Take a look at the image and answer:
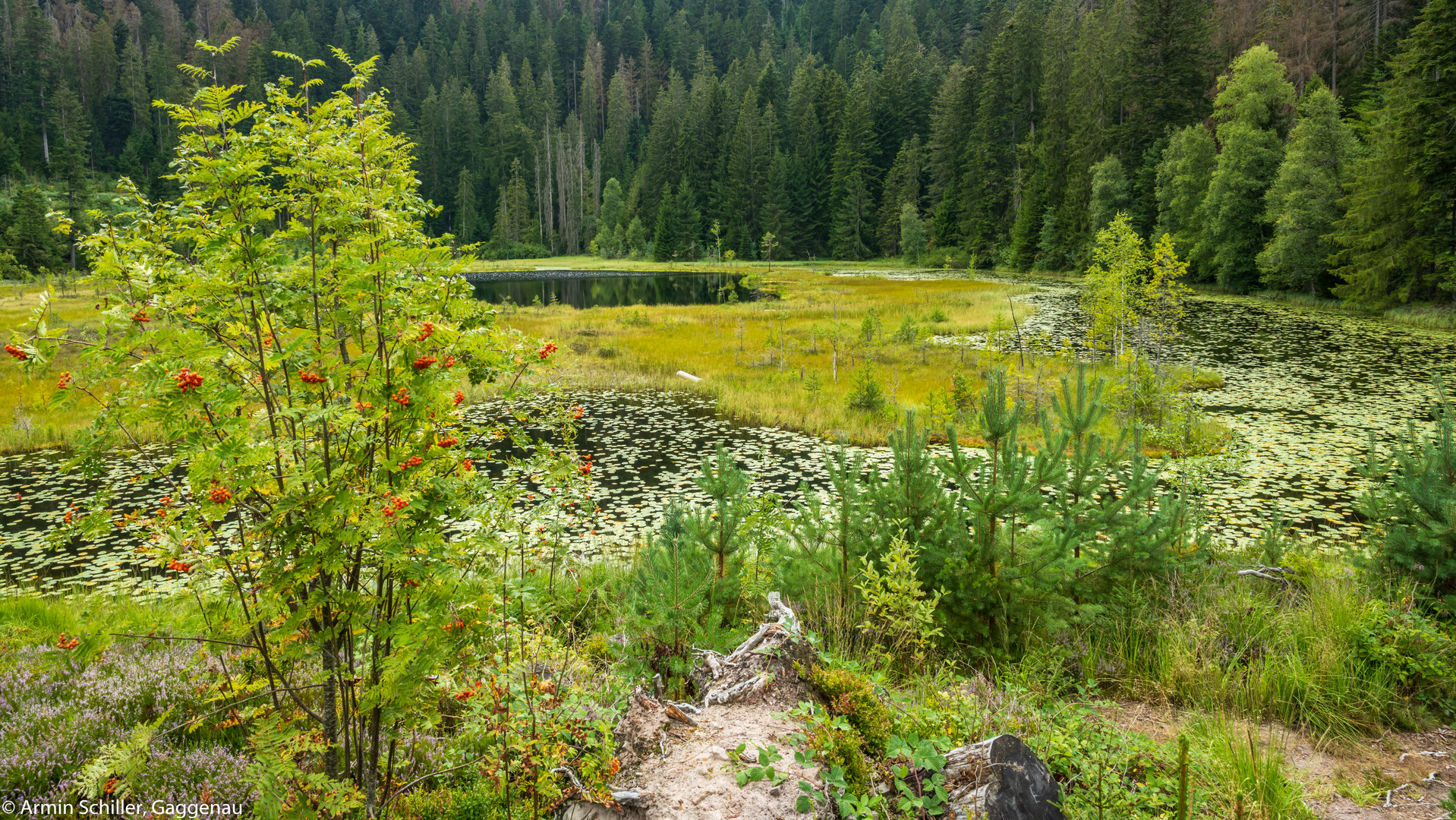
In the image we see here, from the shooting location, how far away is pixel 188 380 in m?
2.19

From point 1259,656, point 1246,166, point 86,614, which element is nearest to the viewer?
point 1259,656

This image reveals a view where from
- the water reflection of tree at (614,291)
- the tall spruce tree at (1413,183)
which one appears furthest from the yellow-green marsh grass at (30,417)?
the tall spruce tree at (1413,183)

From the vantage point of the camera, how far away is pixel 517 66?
125062mm

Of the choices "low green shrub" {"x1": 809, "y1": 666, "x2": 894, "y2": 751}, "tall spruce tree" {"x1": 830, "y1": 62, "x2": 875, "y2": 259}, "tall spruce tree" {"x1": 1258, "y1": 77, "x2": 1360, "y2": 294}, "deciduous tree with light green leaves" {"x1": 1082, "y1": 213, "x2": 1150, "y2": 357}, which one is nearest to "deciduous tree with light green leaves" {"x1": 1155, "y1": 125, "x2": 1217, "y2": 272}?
"tall spruce tree" {"x1": 1258, "y1": 77, "x2": 1360, "y2": 294}

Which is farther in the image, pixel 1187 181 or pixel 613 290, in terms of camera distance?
pixel 613 290

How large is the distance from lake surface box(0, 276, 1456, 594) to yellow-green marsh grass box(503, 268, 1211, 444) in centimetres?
126

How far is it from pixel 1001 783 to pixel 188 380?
10.8 ft

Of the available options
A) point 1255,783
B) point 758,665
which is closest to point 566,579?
point 758,665

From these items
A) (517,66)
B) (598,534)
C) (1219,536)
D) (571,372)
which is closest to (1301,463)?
(1219,536)

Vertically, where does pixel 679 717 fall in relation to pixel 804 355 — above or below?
below

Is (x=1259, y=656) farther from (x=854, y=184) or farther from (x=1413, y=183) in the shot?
(x=854, y=184)

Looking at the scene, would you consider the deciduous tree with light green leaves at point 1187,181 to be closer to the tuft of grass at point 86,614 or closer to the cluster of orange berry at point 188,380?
the tuft of grass at point 86,614

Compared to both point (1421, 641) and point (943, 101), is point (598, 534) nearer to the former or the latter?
point (1421, 641)

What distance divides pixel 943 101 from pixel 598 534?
Result: 7191 cm
